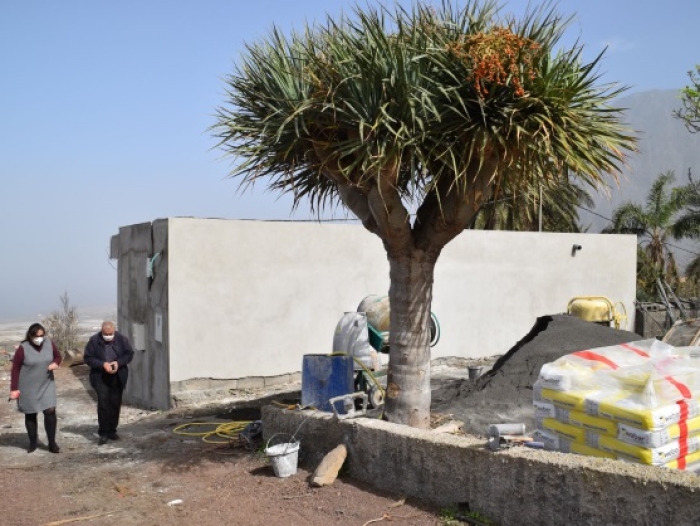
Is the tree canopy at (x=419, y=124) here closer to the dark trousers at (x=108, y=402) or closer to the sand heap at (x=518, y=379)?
the sand heap at (x=518, y=379)

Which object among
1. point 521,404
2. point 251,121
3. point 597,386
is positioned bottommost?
point 521,404

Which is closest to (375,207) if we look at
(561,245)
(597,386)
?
(597,386)

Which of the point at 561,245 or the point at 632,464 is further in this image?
the point at 561,245

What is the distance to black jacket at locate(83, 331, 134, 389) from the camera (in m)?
9.25

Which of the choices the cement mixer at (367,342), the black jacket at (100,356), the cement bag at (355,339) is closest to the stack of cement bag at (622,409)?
the cement mixer at (367,342)

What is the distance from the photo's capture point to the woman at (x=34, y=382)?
871 centimetres

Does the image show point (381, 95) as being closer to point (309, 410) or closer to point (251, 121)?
point (251, 121)

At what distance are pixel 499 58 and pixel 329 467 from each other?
3.90 metres

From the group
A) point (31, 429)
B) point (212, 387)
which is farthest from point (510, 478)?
point (212, 387)

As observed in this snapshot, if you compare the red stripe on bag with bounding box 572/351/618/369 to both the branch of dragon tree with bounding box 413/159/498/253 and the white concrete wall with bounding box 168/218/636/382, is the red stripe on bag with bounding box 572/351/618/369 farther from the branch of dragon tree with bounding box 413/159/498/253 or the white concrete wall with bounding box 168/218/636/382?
the white concrete wall with bounding box 168/218/636/382

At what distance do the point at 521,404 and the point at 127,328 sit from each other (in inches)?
309

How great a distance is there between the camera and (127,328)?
1360 cm

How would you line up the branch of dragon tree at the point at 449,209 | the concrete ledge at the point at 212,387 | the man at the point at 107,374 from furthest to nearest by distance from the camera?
the concrete ledge at the point at 212,387
the man at the point at 107,374
the branch of dragon tree at the point at 449,209

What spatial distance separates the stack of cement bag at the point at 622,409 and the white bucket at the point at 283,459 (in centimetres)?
236
